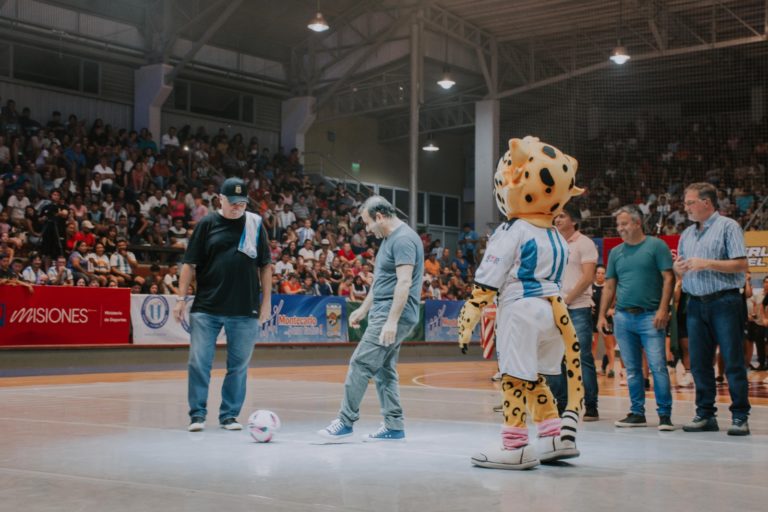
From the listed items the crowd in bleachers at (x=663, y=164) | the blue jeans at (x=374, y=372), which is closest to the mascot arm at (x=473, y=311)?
the blue jeans at (x=374, y=372)

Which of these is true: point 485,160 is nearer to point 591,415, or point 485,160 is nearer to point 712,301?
point 591,415

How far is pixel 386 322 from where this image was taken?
23.0ft

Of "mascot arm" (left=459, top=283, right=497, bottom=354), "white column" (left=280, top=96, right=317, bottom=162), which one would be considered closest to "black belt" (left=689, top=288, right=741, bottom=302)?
"mascot arm" (left=459, top=283, right=497, bottom=354)

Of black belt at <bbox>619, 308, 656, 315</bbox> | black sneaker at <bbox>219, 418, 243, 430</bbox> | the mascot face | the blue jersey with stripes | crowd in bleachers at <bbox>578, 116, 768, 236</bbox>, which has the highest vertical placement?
crowd in bleachers at <bbox>578, 116, 768, 236</bbox>

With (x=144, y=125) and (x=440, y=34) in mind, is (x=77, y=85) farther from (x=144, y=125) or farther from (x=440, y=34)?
(x=440, y=34)

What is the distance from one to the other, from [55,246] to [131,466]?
45.2 ft

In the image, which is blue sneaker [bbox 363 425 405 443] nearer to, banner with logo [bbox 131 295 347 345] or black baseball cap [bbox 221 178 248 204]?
black baseball cap [bbox 221 178 248 204]

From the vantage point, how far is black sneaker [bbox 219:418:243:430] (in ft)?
24.8

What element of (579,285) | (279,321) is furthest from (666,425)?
(279,321)

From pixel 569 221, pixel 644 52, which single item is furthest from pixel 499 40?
pixel 569 221

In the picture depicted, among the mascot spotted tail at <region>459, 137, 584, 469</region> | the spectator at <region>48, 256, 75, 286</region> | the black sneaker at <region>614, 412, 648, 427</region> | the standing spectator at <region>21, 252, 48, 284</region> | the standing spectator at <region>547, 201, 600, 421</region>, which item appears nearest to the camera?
the mascot spotted tail at <region>459, 137, 584, 469</region>

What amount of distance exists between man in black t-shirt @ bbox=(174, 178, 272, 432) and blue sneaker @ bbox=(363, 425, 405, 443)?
3.77 feet

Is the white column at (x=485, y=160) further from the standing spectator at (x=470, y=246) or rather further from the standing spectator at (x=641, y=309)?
the standing spectator at (x=641, y=309)

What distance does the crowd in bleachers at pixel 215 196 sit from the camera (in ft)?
61.4
